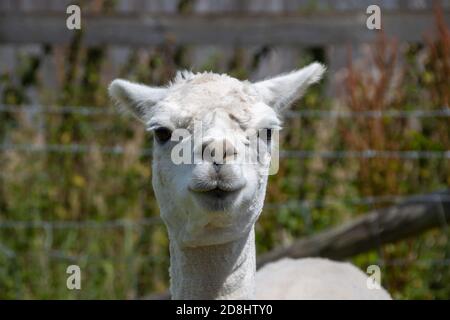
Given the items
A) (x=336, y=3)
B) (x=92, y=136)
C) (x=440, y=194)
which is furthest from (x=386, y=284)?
(x=336, y=3)

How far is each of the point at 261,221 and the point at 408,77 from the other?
5.69 feet

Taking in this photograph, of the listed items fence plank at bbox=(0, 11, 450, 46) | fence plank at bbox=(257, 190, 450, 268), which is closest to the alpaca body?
fence plank at bbox=(257, 190, 450, 268)

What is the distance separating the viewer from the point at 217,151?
3297mm

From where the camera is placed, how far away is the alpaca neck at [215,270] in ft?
12.2

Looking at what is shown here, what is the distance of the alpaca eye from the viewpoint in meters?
3.66

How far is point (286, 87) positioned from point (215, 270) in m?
0.92

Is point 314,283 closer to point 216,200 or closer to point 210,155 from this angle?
point 216,200

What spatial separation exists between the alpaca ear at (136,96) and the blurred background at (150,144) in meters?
2.82

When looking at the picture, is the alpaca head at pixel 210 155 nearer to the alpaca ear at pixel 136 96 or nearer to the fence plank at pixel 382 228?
the alpaca ear at pixel 136 96

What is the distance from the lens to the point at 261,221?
24.0 ft

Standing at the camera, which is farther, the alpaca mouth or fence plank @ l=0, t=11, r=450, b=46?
fence plank @ l=0, t=11, r=450, b=46

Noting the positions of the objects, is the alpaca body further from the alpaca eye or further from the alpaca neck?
the alpaca eye

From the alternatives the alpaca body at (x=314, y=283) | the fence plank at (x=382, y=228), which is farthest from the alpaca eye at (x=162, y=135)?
the fence plank at (x=382, y=228)

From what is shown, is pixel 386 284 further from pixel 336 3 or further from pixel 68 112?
pixel 336 3
